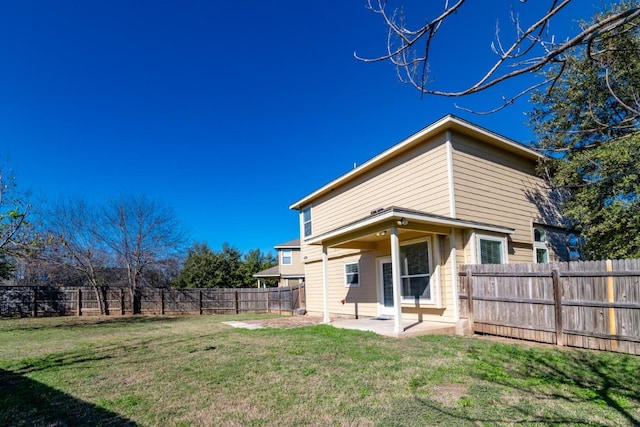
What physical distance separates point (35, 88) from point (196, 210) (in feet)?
54.1

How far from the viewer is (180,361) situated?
6.12 metres

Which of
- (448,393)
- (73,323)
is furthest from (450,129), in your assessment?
(73,323)

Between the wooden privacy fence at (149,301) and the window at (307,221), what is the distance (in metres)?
2.96

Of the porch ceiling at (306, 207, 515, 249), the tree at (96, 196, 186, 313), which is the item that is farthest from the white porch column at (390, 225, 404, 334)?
the tree at (96, 196, 186, 313)

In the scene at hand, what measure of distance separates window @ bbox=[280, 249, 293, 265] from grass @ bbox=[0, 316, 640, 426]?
19.7 meters

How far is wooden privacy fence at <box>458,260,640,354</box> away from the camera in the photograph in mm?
5914

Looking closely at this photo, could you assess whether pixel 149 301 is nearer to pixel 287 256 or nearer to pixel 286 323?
→ pixel 286 323

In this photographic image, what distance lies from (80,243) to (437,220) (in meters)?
18.0

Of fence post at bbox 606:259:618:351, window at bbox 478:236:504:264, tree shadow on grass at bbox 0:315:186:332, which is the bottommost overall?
tree shadow on grass at bbox 0:315:186:332

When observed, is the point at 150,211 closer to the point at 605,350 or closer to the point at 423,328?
the point at 423,328

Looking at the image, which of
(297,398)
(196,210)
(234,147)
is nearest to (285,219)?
(196,210)

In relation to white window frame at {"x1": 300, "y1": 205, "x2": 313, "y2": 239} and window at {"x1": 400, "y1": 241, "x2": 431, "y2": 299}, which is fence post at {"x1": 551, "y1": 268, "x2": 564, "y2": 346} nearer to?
window at {"x1": 400, "y1": 241, "x2": 431, "y2": 299}

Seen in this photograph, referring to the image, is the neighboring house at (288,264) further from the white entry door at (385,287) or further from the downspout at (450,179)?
the downspout at (450,179)

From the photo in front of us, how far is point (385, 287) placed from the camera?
10930 mm
